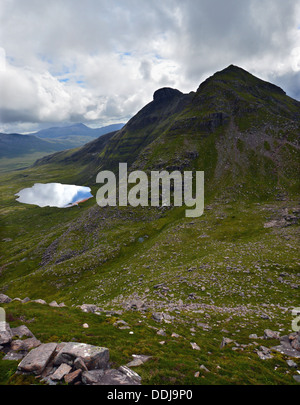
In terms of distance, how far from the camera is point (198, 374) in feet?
37.7

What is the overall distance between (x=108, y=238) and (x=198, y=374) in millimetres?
58556

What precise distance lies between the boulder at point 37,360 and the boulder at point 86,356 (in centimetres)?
69

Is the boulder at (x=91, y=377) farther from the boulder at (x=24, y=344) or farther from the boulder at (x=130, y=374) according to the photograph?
the boulder at (x=24, y=344)

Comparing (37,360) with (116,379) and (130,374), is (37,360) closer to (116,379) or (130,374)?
(116,379)

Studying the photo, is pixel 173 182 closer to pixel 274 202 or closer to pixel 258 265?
pixel 274 202

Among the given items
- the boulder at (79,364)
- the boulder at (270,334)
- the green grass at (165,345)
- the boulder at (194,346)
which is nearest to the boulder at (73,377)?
the boulder at (79,364)

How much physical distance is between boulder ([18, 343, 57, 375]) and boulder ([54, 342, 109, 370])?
691mm

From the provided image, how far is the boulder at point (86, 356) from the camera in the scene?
10.8 meters

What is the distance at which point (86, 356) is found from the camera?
10.9m

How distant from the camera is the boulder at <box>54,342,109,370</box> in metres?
10.8

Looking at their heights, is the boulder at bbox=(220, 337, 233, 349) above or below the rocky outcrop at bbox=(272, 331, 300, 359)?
below

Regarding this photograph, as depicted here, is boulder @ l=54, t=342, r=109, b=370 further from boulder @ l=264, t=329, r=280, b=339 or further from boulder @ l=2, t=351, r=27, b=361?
boulder @ l=264, t=329, r=280, b=339

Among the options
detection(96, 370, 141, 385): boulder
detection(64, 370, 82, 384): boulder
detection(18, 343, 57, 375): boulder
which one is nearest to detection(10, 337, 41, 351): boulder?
detection(18, 343, 57, 375): boulder
